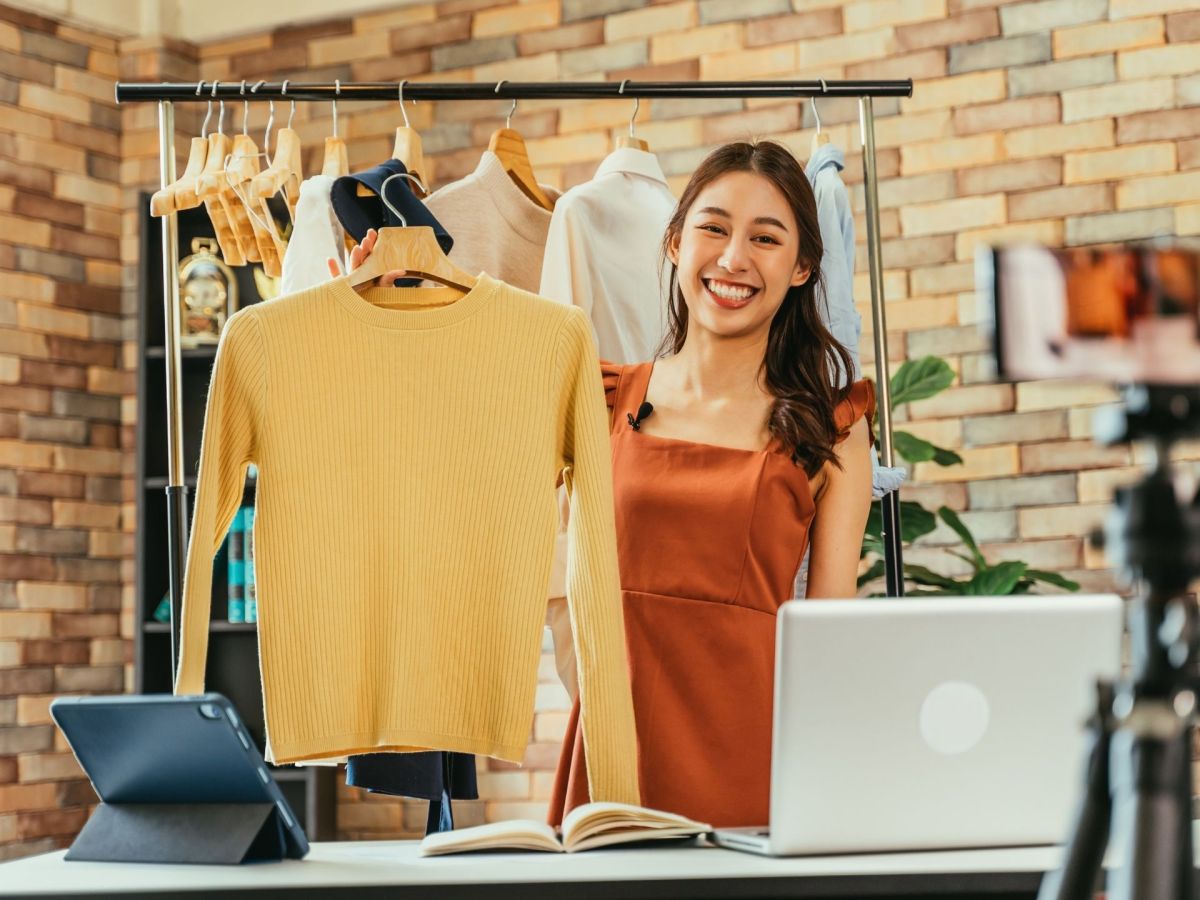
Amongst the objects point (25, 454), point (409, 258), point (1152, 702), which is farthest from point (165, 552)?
point (1152, 702)

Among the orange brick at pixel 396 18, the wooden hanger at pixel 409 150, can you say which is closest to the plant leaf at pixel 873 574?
the wooden hanger at pixel 409 150

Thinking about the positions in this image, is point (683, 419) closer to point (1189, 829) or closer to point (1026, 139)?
point (1189, 829)

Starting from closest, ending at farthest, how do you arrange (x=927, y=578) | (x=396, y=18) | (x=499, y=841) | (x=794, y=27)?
(x=499, y=841) < (x=927, y=578) < (x=794, y=27) < (x=396, y=18)

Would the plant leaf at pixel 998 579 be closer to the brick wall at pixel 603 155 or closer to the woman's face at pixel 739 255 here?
the brick wall at pixel 603 155

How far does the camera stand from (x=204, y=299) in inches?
159

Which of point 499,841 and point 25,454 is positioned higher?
point 25,454

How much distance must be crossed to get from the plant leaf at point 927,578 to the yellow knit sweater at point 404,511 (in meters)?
1.45

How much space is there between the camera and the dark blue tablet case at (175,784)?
141 centimetres

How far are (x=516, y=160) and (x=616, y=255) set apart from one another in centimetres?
29

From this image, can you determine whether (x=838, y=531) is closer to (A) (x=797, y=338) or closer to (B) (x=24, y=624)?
(A) (x=797, y=338)

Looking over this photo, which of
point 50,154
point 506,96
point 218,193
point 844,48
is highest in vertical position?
point 844,48

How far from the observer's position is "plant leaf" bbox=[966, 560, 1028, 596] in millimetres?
3111

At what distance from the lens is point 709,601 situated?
6.95 ft

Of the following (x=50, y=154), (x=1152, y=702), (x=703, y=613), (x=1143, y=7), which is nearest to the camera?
(x=1152, y=702)
